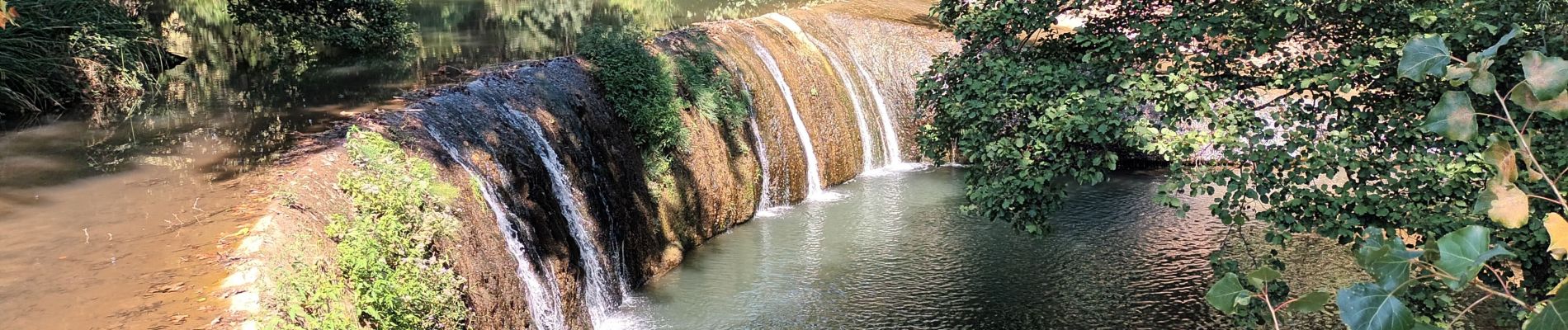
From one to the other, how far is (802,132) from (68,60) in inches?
311

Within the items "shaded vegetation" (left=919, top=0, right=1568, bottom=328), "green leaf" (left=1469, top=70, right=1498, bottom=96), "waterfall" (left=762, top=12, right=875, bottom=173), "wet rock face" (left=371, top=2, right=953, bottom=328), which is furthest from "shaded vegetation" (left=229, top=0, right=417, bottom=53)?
"green leaf" (left=1469, top=70, right=1498, bottom=96)

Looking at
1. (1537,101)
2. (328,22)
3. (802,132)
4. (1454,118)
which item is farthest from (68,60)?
(1537,101)

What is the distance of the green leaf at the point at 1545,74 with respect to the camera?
6.09 ft

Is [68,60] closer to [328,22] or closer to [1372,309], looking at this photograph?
[328,22]

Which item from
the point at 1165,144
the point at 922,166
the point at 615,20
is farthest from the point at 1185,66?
the point at 615,20

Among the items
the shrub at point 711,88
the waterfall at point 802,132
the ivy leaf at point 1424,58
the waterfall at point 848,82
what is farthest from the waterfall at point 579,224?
the ivy leaf at point 1424,58

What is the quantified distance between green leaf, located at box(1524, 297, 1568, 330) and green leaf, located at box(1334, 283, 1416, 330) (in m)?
0.21

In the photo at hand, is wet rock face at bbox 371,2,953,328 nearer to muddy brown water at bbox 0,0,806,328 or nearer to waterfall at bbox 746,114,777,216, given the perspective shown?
waterfall at bbox 746,114,777,216

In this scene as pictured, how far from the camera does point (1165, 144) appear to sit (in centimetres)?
659

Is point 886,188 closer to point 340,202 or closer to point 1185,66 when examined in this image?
point 1185,66

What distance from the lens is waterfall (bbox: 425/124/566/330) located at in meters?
7.93

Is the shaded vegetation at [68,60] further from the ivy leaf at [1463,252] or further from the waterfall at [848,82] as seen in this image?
the ivy leaf at [1463,252]

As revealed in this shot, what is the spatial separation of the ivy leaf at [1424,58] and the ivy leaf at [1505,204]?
0.25m

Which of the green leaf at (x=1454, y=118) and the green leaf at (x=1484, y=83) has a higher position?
the green leaf at (x=1484, y=83)
